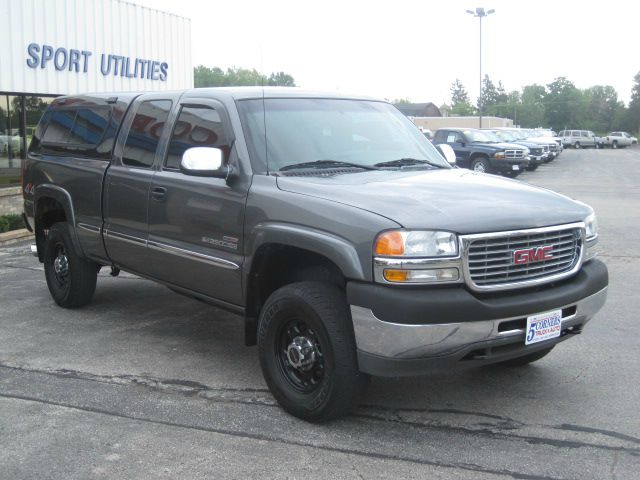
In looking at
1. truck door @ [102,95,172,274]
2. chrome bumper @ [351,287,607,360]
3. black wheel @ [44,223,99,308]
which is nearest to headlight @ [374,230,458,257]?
chrome bumper @ [351,287,607,360]

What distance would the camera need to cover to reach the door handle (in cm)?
542

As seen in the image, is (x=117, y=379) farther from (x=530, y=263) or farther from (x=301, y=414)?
(x=530, y=263)

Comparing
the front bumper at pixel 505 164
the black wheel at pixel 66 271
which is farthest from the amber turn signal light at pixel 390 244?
the front bumper at pixel 505 164

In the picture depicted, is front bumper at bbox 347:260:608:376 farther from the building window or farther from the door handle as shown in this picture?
the building window

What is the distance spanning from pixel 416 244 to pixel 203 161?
1579 millimetres

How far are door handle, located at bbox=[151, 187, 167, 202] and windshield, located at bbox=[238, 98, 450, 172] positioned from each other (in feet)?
2.94

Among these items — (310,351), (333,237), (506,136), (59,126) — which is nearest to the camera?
(333,237)

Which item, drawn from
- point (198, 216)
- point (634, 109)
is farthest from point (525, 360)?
point (634, 109)

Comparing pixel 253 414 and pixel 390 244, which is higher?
pixel 390 244

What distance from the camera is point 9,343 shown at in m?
6.04

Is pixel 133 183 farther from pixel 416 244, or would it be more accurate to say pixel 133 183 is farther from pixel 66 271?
pixel 416 244

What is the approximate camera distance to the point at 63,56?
14.6m

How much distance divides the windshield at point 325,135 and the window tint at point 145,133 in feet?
3.12

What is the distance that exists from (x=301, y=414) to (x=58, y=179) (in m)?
3.79
